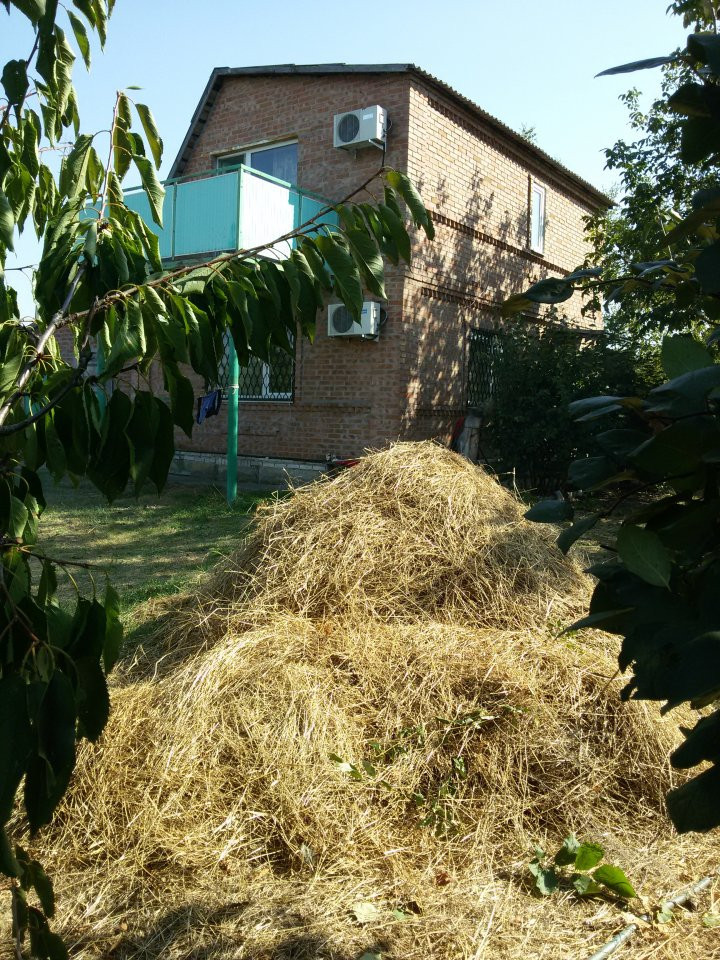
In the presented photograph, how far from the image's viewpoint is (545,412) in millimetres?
11234

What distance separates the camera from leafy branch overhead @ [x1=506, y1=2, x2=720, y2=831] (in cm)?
96

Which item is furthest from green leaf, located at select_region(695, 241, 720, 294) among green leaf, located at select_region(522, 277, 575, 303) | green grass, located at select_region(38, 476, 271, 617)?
green grass, located at select_region(38, 476, 271, 617)

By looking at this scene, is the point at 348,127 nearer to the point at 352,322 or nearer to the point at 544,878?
the point at 352,322

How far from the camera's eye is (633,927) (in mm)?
2699

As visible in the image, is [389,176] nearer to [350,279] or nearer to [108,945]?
[350,279]

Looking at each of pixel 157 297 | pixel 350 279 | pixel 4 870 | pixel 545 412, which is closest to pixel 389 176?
pixel 350 279

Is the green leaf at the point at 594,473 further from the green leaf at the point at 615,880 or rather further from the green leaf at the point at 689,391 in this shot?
the green leaf at the point at 615,880

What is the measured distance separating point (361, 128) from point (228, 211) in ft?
7.85

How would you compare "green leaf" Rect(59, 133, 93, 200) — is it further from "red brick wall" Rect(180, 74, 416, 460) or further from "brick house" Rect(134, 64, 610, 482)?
"red brick wall" Rect(180, 74, 416, 460)

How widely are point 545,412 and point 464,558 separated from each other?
6750 millimetres

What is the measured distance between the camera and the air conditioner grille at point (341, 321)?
37.4 ft

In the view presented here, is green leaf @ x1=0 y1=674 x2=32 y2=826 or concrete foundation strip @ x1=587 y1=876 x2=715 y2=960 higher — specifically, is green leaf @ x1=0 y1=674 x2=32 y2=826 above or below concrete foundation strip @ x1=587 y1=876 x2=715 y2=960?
above

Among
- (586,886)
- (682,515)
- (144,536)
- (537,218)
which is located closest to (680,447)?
(682,515)

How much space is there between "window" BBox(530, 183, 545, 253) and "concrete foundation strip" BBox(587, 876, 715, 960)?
1356 centimetres
